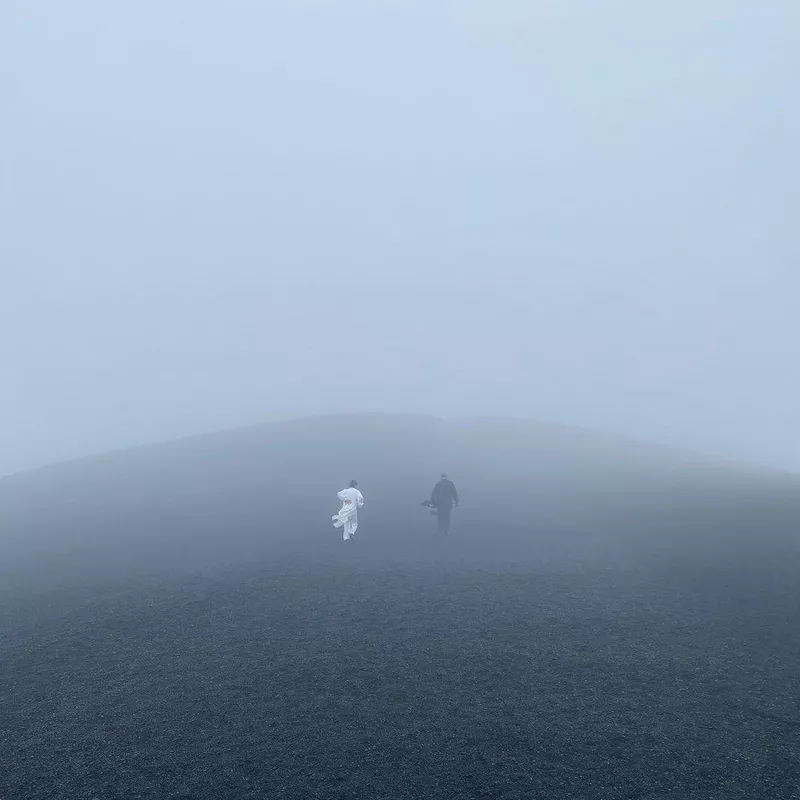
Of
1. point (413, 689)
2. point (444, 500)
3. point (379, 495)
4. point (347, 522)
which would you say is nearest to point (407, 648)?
point (413, 689)

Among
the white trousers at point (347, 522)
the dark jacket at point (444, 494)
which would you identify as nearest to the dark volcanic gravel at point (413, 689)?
the white trousers at point (347, 522)

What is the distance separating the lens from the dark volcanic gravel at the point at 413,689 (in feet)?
38.9

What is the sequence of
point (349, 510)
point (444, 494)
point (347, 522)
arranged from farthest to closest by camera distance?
point (444, 494), point (347, 522), point (349, 510)

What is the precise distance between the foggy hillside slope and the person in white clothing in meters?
0.94

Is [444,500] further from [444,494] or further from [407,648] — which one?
[407,648]

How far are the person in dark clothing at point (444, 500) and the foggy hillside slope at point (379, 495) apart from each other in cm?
100

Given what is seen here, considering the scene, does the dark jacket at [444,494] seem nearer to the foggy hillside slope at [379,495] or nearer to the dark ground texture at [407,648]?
the dark ground texture at [407,648]

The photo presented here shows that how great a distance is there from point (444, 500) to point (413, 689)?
40.0 feet

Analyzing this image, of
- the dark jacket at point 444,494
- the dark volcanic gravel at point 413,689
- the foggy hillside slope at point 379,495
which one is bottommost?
the dark volcanic gravel at point 413,689

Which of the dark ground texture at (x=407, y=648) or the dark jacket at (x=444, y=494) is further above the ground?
the dark jacket at (x=444, y=494)

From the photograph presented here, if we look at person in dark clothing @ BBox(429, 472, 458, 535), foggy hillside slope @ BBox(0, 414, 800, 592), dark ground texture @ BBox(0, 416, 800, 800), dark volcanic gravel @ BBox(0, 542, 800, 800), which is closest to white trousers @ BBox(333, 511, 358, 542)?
foggy hillside slope @ BBox(0, 414, 800, 592)

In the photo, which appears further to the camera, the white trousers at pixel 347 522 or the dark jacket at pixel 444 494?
the dark jacket at pixel 444 494

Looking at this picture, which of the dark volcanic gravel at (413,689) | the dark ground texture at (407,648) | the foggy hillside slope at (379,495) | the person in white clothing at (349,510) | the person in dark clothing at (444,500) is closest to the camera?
the dark volcanic gravel at (413,689)

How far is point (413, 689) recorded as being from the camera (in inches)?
577
